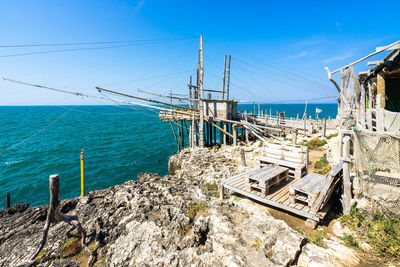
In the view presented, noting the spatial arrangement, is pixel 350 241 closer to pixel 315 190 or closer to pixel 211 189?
pixel 315 190

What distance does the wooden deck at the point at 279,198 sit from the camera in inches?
229

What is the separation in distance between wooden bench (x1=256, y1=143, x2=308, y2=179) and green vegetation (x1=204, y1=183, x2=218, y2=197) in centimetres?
269

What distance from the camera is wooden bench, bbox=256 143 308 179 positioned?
8.15 m

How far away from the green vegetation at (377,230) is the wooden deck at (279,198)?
72cm

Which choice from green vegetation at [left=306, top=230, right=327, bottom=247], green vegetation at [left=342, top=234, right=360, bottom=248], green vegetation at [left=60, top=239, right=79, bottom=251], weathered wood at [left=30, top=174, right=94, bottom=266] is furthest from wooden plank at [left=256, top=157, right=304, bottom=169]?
green vegetation at [left=60, top=239, right=79, bottom=251]

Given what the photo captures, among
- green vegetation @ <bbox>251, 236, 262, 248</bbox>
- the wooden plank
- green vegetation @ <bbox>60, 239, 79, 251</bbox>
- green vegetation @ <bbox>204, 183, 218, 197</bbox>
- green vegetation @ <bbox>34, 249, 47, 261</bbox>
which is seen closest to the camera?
green vegetation @ <bbox>251, 236, 262, 248</bbox>

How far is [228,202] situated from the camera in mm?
7738

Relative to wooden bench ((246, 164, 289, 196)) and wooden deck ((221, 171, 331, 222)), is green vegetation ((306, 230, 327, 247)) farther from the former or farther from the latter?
wooden bench ((246, 164, 289, 196))

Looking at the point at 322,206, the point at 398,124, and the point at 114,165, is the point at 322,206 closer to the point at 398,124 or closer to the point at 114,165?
the point at 398,124

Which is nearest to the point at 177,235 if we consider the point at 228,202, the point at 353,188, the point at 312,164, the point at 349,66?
the point at 228,202

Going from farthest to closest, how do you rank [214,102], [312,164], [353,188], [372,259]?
[214,102] < [312,164] < [353,188] < [372,259]

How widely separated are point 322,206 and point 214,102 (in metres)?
18.0

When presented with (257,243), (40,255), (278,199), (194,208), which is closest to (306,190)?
(278,199)

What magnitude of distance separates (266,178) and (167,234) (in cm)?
412
